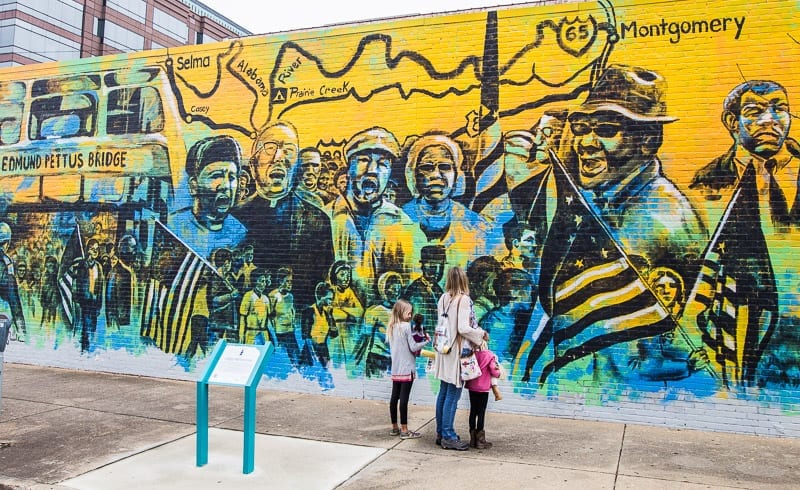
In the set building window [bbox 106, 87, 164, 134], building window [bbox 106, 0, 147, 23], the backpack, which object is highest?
building window [bbox 106, 0, 147, 23]

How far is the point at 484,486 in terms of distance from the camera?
5238mm

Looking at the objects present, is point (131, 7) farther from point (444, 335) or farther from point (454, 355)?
point (454, 355)

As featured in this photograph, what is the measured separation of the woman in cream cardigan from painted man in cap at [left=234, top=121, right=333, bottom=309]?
9.65ft

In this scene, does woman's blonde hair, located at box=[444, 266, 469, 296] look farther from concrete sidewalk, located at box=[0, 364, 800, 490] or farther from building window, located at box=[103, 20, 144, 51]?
building window, located at box=[103, 20, 144, 51]

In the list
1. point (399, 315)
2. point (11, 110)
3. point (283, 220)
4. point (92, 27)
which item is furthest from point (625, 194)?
Answer: point (92, 27)

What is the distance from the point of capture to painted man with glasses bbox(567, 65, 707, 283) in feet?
24.4

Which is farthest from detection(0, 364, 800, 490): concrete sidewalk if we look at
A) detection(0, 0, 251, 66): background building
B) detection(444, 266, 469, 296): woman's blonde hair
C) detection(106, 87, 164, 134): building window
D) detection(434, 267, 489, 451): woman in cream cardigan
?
detection(0, 0, 251, 66): background building

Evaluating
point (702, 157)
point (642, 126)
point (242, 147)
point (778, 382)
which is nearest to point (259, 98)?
point (242, 147)

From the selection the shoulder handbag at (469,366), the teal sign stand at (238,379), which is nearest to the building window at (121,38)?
the teal sign stand at (238,379)

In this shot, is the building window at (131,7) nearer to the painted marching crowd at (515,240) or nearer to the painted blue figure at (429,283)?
the painted marching crowd at (515,240)

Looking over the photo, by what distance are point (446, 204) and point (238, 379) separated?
382 centimetres

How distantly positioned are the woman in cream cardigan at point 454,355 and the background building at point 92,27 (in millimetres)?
37227

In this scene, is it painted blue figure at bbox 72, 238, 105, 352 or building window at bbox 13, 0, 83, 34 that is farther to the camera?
building window at bbox 13, 0, 83, 34

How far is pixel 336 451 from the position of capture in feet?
20.5
